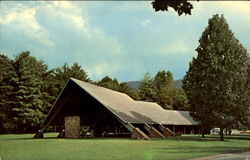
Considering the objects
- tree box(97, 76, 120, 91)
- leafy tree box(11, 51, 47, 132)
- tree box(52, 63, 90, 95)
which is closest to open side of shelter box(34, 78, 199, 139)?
leafy tree box(11, 51, 47, 132)

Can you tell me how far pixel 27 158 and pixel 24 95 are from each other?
5779cm

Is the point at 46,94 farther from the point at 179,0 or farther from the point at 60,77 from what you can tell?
the point at 179,0

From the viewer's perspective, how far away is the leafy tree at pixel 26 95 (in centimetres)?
7275

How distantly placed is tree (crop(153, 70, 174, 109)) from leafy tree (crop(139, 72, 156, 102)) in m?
1.20

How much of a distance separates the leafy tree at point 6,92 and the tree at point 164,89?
44666 millimetres

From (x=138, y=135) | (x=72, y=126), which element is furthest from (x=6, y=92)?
(x=138, y=135)

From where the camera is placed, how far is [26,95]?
74.8 meters

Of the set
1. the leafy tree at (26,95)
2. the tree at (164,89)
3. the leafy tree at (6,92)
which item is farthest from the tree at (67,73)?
the tree at (164,89)

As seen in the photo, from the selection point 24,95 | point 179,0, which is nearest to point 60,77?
point 24,95

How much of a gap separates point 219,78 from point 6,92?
44.5 m

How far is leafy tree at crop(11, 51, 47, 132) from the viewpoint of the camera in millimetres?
72750

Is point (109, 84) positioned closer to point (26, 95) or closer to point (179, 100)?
point (179, 100)

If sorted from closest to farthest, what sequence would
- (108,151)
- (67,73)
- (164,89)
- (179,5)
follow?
1. (179,5)
2. (108,151)
3. (67,73)
4. (164,89)

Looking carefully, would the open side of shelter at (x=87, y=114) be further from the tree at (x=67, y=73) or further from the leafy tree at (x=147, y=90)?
the leafy tree at (x=147, y=90)
